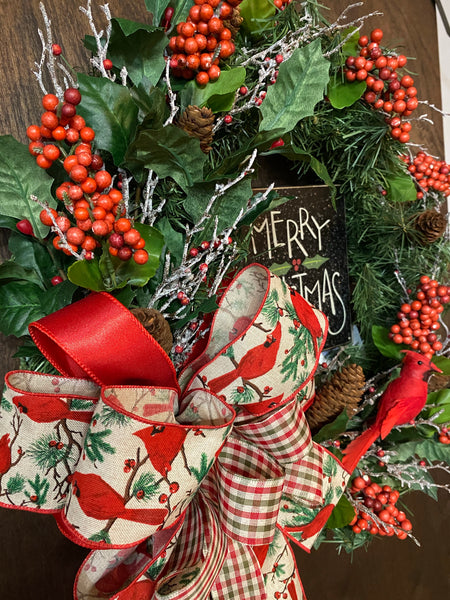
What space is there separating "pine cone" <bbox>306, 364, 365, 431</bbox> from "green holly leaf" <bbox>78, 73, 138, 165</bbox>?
1.42 ft

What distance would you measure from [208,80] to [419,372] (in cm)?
52

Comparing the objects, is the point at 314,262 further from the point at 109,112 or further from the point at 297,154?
the point at 109,112

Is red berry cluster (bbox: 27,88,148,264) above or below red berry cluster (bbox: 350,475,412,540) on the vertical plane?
above

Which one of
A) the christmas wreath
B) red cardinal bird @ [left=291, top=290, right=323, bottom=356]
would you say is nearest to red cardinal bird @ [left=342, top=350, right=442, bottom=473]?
the christmas wreath

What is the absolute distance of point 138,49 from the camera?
473mm

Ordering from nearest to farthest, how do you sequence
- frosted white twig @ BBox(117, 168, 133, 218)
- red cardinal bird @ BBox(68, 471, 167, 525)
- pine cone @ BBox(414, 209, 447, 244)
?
red cardinal bird @ BBox(68, 471, 167, 525) → frosted white twig @ BBox(117, 168, 133, 218) → pine cone @ BBox(414, 209, 447, 244)

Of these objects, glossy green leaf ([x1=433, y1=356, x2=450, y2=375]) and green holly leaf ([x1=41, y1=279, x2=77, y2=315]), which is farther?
glossy green leaf ([x1=433, y1=356, x2=450, y2=375])

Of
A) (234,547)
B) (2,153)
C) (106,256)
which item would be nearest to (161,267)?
(106,256)

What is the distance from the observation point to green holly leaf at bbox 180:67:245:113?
1.67ft

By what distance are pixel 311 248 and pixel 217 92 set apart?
0.29 meters

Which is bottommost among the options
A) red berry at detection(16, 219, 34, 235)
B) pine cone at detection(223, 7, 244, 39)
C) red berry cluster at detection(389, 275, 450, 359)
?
red berry cluster at detection(389, 275, 450, 359)

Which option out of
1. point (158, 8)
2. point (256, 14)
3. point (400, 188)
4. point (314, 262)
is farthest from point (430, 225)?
point (158, 8)

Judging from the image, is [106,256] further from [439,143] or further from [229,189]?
[439,143]

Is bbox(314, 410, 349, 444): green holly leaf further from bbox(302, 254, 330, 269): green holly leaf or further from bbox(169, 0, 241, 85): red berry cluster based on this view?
bbox(169, 0, 241, 85): red berry cluster
